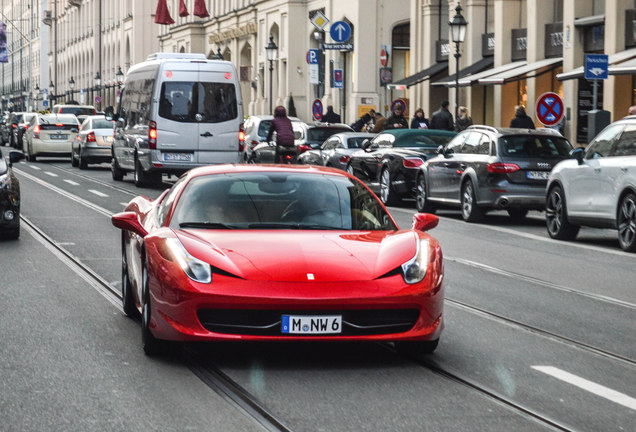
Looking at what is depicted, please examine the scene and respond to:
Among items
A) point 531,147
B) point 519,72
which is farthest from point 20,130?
point 531,147

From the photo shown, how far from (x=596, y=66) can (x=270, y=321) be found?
18.3 m

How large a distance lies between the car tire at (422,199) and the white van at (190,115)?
608 cm

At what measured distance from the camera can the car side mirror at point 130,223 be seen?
28.3 ft

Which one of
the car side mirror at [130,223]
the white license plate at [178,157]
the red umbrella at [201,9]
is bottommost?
the white license plate at [178,157]

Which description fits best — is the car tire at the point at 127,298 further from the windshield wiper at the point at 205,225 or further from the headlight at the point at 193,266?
the headlight at the point at 193,266

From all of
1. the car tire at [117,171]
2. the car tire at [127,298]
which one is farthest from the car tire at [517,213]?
the car tire at [127,298]

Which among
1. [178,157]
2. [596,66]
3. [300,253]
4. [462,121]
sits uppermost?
[596,66]

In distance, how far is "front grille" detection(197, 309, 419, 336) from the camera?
24.0 ft

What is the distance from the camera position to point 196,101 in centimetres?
2769

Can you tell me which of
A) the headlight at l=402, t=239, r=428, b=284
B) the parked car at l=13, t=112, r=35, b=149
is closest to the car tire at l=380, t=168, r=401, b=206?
the headlight at l=402, t=239, r=428, b=284

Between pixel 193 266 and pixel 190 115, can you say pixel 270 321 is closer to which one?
pixel 193 266

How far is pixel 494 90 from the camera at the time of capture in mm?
41875

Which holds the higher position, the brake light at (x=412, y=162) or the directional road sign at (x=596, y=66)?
the directional road sign at (x=596, y=66)

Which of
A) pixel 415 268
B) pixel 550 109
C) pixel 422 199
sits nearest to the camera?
pixel 415 268
